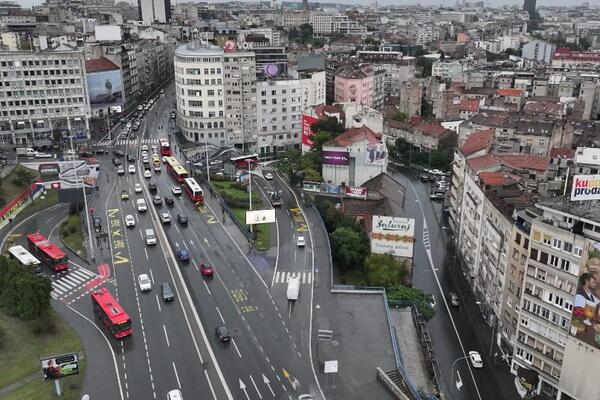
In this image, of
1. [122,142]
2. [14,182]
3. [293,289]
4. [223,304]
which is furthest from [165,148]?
[293,289]

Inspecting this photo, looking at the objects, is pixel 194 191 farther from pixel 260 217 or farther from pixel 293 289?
pixel 293 289

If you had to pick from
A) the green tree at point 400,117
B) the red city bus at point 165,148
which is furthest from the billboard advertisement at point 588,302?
the green tree at point 400,117

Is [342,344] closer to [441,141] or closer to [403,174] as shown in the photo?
[403,174]

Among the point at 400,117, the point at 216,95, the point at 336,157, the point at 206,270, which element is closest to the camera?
the point at 206,270

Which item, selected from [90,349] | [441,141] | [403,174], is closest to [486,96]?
[441,141]

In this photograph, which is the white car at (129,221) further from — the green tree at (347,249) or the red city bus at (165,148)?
the red city bus at (165,148)

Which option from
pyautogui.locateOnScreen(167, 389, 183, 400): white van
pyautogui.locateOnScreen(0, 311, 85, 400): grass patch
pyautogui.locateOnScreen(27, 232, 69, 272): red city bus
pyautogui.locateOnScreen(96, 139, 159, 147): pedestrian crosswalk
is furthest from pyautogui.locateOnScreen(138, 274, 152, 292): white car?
pyautogui.locateOnScreen(96, 139, 159, 147): pedestrian crosswalk
